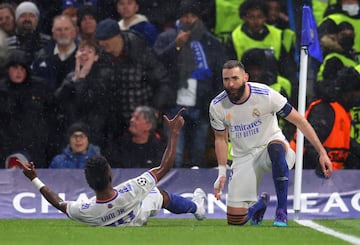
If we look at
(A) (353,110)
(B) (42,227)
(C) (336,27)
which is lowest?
(B) (42,227)

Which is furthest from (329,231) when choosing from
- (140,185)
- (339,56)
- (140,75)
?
(140,75)

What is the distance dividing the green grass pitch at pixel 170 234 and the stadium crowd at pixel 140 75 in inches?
104

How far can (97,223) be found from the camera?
39.3 ft

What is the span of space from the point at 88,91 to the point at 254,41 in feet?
7.81

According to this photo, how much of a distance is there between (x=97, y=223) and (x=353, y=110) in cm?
523

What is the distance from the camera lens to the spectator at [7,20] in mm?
16203

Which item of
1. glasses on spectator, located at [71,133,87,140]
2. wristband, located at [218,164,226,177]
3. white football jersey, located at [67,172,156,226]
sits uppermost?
glasses on spectator, located at [71,133,87,140]

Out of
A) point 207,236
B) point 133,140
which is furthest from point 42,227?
point 133,140

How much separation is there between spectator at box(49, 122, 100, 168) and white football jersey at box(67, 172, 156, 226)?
3.56 metres

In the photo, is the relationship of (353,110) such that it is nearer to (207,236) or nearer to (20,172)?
(20,172)

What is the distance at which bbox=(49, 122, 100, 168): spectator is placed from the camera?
15.4m

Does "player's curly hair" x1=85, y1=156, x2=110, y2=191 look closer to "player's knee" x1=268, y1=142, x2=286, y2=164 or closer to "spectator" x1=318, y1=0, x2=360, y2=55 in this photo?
"player's knee" x1=268, y1=142, x2=286, y2=164

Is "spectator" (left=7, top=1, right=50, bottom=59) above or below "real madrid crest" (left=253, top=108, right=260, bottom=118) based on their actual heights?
above

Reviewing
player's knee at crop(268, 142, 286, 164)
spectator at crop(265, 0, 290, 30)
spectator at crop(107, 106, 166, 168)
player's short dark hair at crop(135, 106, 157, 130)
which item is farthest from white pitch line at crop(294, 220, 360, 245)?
spectator at crop(265, 0, 290, 30)
